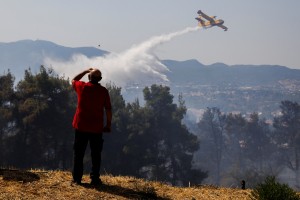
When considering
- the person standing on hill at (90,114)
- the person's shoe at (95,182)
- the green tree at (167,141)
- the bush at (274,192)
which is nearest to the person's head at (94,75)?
the person standing on hill at (90,114)

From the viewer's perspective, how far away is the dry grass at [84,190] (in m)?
7.05

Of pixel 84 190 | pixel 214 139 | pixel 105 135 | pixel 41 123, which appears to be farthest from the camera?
pixel 214 139

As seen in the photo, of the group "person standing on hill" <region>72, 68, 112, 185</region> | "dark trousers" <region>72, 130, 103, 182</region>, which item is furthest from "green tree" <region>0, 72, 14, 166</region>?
"person standing on hill" <region>72, 68, 112, 185</region>

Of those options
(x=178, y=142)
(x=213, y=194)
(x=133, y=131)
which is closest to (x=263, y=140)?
(x=178, y=142)

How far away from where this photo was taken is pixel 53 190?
7363 millimetres

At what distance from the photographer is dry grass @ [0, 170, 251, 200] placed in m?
7.05

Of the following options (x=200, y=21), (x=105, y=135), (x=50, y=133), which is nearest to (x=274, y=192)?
(x=50, y=133)

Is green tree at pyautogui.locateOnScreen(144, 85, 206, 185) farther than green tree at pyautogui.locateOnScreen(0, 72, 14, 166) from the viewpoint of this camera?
Yes

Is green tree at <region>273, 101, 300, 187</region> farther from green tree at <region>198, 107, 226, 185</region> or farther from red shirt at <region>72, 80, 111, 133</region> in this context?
red shirt at <region>72, 80, 111, 133</region>

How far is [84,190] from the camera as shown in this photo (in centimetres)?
738

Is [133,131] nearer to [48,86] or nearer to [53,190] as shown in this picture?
[48,86]

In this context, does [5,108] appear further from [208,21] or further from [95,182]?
[208,21]

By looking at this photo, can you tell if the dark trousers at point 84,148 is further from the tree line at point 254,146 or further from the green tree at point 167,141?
the tree line at point 254,146

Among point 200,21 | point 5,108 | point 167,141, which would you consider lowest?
point 167,141
